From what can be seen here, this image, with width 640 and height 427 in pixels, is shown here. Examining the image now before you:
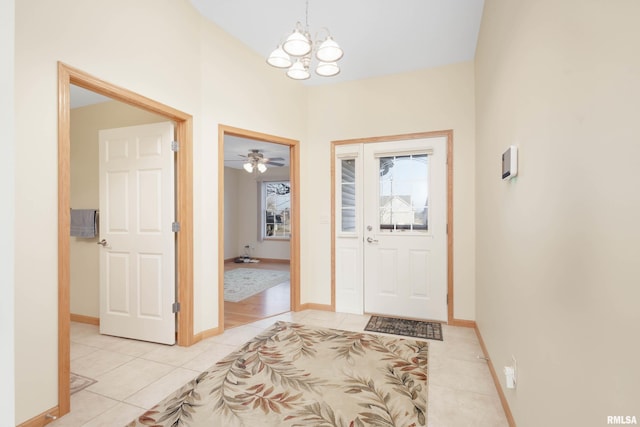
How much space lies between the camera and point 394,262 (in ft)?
11.9

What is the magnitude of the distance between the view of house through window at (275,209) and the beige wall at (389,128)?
445 cm

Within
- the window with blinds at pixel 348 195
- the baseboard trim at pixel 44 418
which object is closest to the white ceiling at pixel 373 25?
the window with blinds at pixel 348 195

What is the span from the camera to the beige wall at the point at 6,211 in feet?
2.15

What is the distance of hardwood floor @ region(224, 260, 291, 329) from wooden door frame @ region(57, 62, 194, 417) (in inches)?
30.1

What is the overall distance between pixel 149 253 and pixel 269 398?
1.85m

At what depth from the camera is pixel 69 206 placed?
1.99 metres

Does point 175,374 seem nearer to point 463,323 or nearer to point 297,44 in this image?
point 297,44

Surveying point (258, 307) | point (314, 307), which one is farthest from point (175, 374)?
point (314, 307)

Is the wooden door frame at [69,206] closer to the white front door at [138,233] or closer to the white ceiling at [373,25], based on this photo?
the white front door at [138,233]

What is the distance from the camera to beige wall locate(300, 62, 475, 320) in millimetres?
3357

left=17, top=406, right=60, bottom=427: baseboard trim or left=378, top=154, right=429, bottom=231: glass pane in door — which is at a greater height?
left=378, top=154, right=429, bottom=231: glass pane in door

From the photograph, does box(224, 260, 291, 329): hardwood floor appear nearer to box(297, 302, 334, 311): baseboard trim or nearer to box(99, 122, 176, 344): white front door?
box(297, 302, 334, 311): baseboard trim

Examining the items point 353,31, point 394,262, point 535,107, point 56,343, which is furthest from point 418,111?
point 56,343

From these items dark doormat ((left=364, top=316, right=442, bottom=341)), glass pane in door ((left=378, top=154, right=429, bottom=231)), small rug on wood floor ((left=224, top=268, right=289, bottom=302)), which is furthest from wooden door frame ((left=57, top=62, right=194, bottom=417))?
glass pane in door ((left=378, top=154, right=429, bottom=231))
